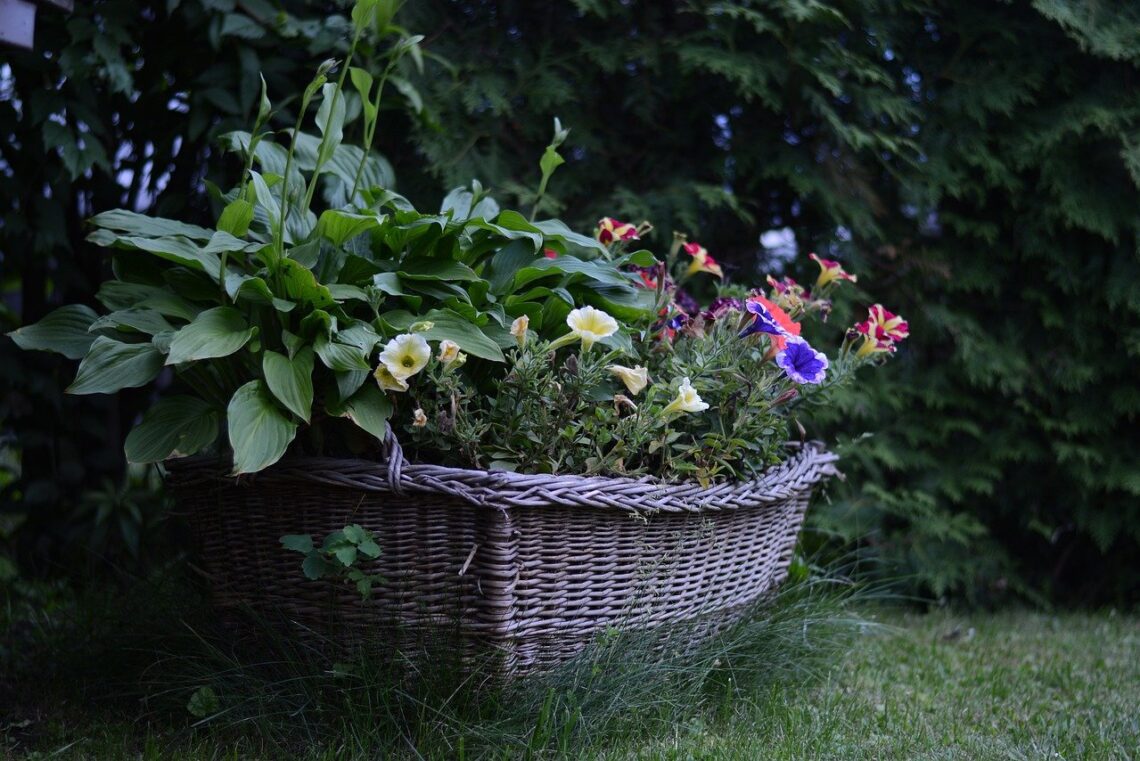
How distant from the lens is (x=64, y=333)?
1.94m

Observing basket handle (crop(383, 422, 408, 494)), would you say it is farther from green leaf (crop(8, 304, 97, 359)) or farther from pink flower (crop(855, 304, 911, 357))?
pink flower (crop(855, 304, 911, 357))

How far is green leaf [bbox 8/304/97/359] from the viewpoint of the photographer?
74.7 inches

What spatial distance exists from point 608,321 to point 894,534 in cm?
176

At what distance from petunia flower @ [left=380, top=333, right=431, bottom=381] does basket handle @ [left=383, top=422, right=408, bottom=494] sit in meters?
0.12

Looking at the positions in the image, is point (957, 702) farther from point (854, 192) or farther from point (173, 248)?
point (173, 248)

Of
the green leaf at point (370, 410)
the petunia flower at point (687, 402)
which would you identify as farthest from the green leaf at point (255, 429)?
the petunia flower at point (687, 402)

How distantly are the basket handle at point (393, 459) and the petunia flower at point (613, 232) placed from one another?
2.83 feet

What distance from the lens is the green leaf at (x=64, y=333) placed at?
74.7 inches

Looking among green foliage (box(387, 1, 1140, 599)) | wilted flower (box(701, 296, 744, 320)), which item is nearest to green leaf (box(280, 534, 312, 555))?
wilted flower (box(701, 296, 744, 320))

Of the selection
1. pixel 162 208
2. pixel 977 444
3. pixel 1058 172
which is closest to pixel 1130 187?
pixel 1058 172

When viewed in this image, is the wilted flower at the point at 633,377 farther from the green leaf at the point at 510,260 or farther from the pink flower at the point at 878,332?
the pink flower at the point at 878,332

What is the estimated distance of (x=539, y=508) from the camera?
5.82 feet

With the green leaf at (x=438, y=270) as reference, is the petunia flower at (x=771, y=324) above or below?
above

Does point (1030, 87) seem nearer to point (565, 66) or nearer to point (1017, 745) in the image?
point (565, 66)
